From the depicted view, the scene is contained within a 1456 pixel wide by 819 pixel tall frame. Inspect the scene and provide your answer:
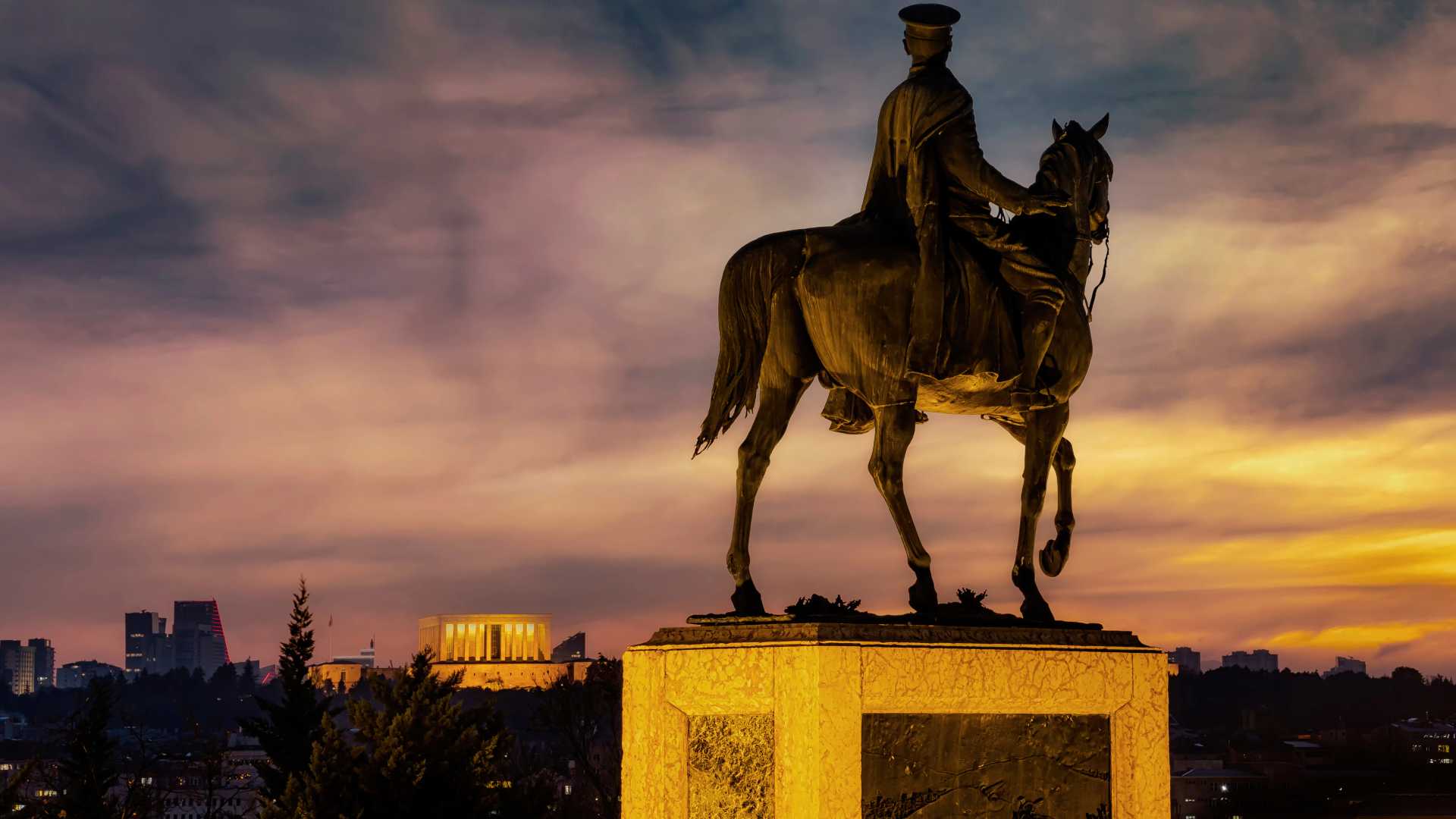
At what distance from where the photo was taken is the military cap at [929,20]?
37.8ft

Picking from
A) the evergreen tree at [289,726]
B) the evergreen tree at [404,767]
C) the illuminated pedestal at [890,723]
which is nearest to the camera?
the illuminated pedestal at [890,723]

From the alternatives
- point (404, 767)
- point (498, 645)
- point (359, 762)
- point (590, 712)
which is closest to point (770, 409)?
point (404, 767)

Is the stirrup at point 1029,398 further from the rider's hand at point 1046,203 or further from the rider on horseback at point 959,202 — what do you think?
the rider's hand at point 1046,203

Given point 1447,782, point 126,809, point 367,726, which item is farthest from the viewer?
point 1447,782

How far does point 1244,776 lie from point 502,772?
6912 centimetres

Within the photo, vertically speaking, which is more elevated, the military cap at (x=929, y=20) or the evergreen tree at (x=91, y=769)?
the military cap at (x=929, y=20)

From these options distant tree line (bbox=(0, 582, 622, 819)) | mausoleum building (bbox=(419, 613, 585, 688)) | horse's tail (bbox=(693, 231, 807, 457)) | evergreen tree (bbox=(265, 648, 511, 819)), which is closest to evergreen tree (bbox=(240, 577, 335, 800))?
distant tree line (bbox=(0, 582, 622, 819))

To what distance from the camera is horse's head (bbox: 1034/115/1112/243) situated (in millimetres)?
11555

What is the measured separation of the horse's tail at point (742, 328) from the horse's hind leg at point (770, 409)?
0.24ft

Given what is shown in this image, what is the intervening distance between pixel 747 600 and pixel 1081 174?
300cm

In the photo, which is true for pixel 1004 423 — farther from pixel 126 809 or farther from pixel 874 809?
pixel 126 809

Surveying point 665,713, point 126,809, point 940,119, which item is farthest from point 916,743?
point 126,809

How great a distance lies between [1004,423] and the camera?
1192 cm

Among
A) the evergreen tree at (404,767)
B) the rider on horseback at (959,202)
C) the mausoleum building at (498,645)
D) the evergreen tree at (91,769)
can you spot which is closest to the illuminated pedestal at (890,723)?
the rider on horseback at (959,202)
